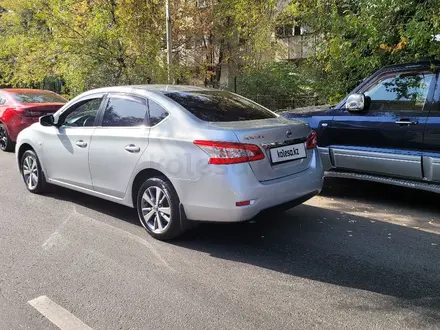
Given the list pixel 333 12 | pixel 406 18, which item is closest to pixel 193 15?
pixel 333 12

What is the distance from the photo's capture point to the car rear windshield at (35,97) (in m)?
10.2

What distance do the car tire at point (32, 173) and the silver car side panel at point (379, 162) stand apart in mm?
4149

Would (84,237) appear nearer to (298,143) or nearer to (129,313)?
(129,313)

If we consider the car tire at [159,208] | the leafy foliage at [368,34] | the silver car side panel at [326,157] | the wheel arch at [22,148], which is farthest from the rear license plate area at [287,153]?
the wheel arch at [22,148]

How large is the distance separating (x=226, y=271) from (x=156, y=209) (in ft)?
3.56

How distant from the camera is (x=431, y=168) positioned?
497 centimetres

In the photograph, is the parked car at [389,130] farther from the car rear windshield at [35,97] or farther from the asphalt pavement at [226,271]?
the car rear windshield at [35,97]

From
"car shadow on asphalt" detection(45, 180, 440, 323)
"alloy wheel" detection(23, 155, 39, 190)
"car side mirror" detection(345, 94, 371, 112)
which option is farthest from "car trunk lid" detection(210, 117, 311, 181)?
"alloy wheel" detection(23, 155, 39, 190)

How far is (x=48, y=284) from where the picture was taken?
11.6 feet

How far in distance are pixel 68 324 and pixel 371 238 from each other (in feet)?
10.2

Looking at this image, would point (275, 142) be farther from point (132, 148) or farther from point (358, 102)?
point (358, 102)

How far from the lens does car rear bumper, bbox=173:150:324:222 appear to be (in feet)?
12.7

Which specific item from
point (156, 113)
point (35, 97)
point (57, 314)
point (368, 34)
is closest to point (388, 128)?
point (368, 34)

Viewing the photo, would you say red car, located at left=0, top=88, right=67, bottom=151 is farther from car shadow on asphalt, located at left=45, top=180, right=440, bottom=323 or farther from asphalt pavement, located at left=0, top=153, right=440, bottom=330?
car shadow on asphalt, located at left=45, top=180, right=440, bottom=323
